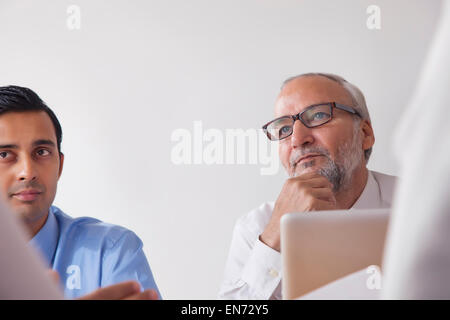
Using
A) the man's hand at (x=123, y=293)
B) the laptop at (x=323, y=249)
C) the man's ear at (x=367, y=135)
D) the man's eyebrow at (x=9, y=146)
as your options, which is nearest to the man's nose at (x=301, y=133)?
the man's ear at (x=367, y=135)

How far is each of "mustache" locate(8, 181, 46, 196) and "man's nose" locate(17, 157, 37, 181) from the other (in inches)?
0.6

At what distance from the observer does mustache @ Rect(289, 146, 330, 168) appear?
1724 millimetres

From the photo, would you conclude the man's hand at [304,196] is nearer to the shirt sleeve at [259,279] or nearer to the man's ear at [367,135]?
the shirt sleeve at [259,279]

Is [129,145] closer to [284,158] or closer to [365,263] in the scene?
[284,158]

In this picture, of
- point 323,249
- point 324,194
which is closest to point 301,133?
point 324,194

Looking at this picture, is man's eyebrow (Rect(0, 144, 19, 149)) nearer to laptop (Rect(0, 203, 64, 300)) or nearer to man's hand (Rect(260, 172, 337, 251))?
man's hand (Rect(260, 172, 337, 251))

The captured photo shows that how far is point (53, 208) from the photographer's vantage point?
1.79 metres

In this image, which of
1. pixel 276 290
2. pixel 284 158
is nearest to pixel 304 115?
pixel 284 158

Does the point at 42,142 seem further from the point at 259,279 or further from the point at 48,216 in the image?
the point at 259,279

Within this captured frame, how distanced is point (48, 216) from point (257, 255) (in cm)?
82

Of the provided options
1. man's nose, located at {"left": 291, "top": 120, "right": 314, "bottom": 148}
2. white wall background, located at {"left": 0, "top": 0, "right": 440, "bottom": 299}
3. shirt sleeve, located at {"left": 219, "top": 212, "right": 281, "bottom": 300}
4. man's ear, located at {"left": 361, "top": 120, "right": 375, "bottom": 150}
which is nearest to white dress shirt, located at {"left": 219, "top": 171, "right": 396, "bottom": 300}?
→ shirt sleeve, located at {"left": 219, "top": 212, "right": 281, "bottom": 300}

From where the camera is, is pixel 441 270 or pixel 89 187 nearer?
pixel 441 270

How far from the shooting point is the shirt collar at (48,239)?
5.32ft
